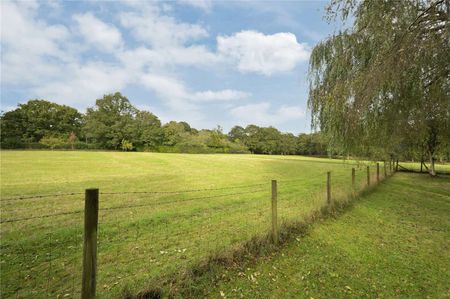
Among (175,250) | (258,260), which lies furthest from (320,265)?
(175,250)

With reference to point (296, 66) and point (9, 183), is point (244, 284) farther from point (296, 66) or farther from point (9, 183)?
point (9, 183)

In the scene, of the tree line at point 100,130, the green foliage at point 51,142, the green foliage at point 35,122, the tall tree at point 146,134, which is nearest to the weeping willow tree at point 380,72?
the tree line at point 100,130

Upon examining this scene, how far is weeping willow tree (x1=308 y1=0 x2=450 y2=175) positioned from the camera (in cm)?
502

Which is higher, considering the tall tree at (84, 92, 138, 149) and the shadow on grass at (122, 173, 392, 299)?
the tall tree at (84, 92, 138, 149)

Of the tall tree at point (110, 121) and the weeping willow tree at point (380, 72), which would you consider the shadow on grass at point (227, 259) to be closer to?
the weeping willow tree at point (380, 72)

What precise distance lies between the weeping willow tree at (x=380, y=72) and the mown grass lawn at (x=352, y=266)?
2649mm

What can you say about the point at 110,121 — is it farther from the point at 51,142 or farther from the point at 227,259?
the point at 227,259

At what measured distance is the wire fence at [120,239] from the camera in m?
3.60

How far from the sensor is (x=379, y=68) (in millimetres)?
5066

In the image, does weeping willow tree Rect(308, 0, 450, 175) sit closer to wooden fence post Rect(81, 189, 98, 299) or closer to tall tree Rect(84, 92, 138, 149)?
wooden fence post Rect(81, 189, 98, 299)

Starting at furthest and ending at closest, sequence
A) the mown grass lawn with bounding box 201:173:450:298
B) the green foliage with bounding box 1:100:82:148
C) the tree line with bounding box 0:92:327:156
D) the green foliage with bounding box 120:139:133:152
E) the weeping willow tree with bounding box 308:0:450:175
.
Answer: the green foliage with bounding box 120:139:133:152
the tree line with bounding box 0:92:327:156
the green foliage with bounding box 1:100:82:148
the weeping willow tree with bounding box 308:0:450:175
the mown grass lawn with bounding box 201:173:450:298

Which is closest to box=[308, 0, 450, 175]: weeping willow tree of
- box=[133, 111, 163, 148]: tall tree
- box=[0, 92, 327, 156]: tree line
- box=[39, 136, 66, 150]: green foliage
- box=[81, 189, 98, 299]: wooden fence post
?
box=[81, 189, 98, 299]: wooden fence post

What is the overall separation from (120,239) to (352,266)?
15.9 ft

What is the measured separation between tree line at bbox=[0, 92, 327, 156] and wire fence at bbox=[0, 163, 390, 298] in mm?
55890
